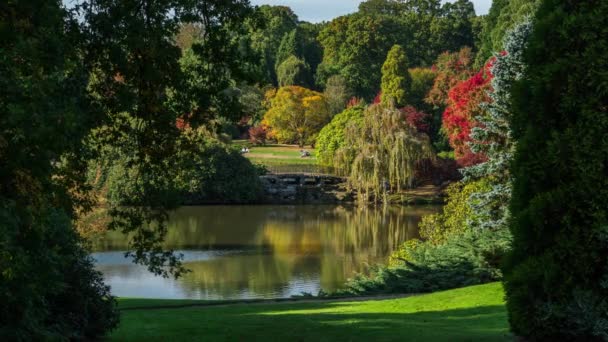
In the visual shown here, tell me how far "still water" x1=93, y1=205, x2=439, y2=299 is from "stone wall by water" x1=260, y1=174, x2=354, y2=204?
2.00m

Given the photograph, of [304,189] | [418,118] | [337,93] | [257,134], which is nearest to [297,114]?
[257,134]

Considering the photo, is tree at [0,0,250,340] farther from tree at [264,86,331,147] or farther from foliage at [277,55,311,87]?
foliage at [277,55,311,87]

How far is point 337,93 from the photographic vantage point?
69500mm

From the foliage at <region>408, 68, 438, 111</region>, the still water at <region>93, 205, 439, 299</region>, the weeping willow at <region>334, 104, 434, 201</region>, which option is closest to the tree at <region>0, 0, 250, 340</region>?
the still water at <region>93, 205, 439, 299</region>

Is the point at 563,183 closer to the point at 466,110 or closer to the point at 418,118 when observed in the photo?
the point at 466,110

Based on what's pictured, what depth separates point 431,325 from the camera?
1143cm

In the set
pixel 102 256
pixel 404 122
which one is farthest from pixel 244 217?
pixel 102 256

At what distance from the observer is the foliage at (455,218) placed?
24656mm

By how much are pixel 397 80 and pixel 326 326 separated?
175 ft

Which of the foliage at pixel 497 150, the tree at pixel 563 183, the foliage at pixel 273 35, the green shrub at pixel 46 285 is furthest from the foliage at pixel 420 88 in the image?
the tree at pixel 563 183

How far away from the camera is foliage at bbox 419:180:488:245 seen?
80.9 feet

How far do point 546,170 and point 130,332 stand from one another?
21.1ft

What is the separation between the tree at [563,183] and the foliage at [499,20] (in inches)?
1738

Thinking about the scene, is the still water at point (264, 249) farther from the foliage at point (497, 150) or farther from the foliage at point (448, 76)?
the foliage at point (448, 76)
